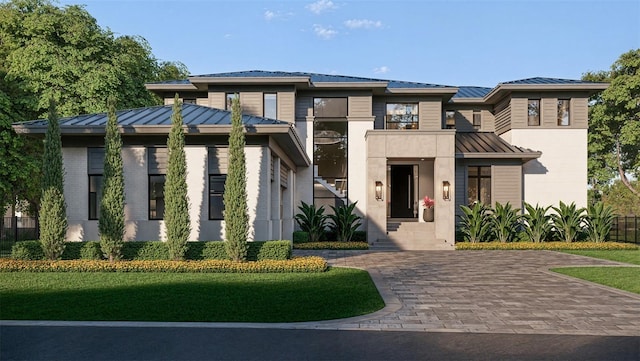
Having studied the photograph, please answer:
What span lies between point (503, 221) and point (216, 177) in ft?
44.0

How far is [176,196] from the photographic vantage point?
42.4ft

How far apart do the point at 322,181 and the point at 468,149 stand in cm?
762

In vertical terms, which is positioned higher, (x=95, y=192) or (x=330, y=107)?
(x=330, y=107)

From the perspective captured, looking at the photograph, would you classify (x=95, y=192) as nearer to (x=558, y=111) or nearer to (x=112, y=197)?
(x=112, y=197)

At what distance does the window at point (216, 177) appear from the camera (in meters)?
14.7

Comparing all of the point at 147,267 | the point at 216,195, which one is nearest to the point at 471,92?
the point at 216,195

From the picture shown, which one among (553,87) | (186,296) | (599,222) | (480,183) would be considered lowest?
(186,296)

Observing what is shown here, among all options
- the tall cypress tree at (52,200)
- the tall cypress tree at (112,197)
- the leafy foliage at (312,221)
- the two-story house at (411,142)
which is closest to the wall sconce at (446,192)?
the two-story house at (411,142)

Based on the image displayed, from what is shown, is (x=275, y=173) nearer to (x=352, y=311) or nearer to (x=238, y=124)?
(x=238, y=124)

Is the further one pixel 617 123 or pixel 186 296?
pixel 617 123

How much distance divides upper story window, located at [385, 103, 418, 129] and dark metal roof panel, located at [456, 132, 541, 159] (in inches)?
109

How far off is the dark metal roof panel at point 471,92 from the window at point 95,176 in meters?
19.5

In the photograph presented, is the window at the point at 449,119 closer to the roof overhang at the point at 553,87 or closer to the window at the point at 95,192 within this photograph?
the roof overhang at the point at 553,87

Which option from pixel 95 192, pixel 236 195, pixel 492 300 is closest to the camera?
pixel 492 300
